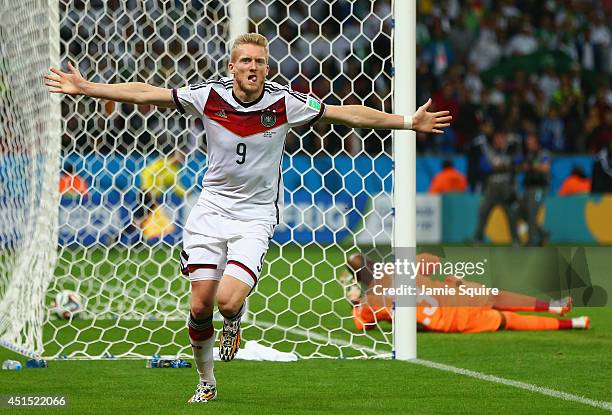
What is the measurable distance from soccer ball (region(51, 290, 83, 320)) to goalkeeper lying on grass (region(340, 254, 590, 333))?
229 cm

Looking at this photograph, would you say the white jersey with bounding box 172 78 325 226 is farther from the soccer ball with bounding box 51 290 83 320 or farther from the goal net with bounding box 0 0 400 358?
the soccer ball with bounding box 51 290 83 320

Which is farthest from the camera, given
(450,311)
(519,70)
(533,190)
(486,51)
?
(486,51)

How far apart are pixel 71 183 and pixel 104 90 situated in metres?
4.20

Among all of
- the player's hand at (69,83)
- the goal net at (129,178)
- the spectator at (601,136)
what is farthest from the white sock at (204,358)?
the spectator at (601,136)

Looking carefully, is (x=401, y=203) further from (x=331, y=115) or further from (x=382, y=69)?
(x=331, y=115)

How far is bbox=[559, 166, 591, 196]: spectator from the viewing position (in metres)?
20.7

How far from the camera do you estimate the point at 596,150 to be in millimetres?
21938

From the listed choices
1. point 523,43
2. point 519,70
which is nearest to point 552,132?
point 519,70

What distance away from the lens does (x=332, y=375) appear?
24.5 feet

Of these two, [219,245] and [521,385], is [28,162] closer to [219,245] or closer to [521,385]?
[219,245]

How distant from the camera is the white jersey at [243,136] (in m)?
6.42

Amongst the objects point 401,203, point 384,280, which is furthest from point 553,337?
point 401,203

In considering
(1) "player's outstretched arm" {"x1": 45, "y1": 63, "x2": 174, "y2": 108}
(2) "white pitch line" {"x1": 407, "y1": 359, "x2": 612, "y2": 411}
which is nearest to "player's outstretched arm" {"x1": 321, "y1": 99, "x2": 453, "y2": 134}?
(1) "player's outstretched arm" {"x1": 45, "y1": 63, "x2": 174, "y2": 108}

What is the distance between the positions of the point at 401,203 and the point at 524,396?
2.00 m
